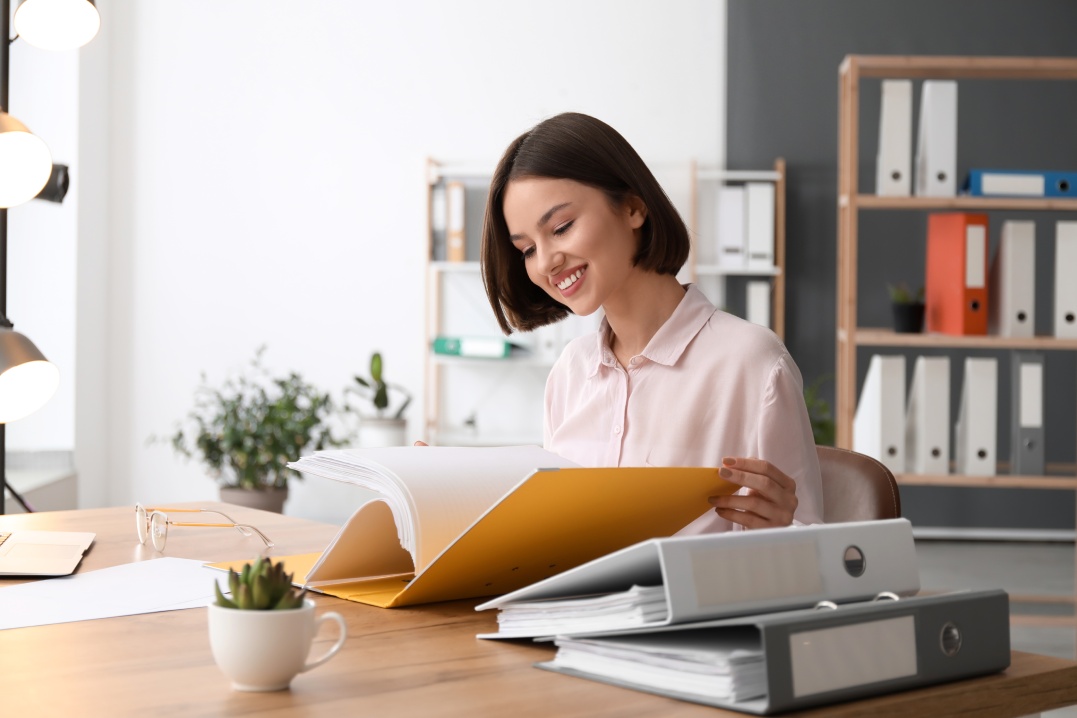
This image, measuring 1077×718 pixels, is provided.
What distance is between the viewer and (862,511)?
134cm

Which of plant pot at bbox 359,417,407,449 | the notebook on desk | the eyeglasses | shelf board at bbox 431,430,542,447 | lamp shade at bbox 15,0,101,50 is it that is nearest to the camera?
the notebook on desk

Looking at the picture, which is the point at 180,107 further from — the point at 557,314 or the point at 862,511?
the point at 862,511

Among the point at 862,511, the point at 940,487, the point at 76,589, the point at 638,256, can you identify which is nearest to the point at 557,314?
the point at 638,256

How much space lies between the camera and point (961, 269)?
310 cm

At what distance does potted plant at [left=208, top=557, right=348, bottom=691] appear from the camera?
710mm

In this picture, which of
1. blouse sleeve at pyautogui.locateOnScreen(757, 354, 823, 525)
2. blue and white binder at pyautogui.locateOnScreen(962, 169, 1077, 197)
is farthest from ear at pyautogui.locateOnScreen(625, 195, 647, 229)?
blue and white binder at pyautogui.locateOnScreen(962, 169, 1077, 197)

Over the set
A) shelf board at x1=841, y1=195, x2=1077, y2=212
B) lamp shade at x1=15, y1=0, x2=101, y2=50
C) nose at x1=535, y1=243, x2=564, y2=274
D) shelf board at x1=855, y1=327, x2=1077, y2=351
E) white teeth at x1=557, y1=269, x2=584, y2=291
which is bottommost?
shelf board at x1=855, y1=327, x2=1077, y2=351

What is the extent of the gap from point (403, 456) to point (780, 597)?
1.30ft

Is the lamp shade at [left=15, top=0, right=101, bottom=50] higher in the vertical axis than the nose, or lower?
higher

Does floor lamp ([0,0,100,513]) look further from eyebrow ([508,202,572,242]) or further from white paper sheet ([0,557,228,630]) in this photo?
eyebrow ([508,202,572,242])

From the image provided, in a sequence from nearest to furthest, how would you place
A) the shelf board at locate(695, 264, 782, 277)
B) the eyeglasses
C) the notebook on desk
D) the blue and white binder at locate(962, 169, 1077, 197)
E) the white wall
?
the notebook on desk
the eyeglasses
the blue and white binder at locate(962, 169, 1077, 197)
the shelf board at locate(695, 264, 782, 277)
the white wall

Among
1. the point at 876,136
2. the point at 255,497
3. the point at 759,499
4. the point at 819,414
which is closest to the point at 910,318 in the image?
the point at 819,414

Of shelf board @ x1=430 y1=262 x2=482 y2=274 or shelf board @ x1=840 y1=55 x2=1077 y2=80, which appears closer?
shelf board @ x1=840 y1=55 x2=1077 y2=80

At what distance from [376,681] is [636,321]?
841mm
